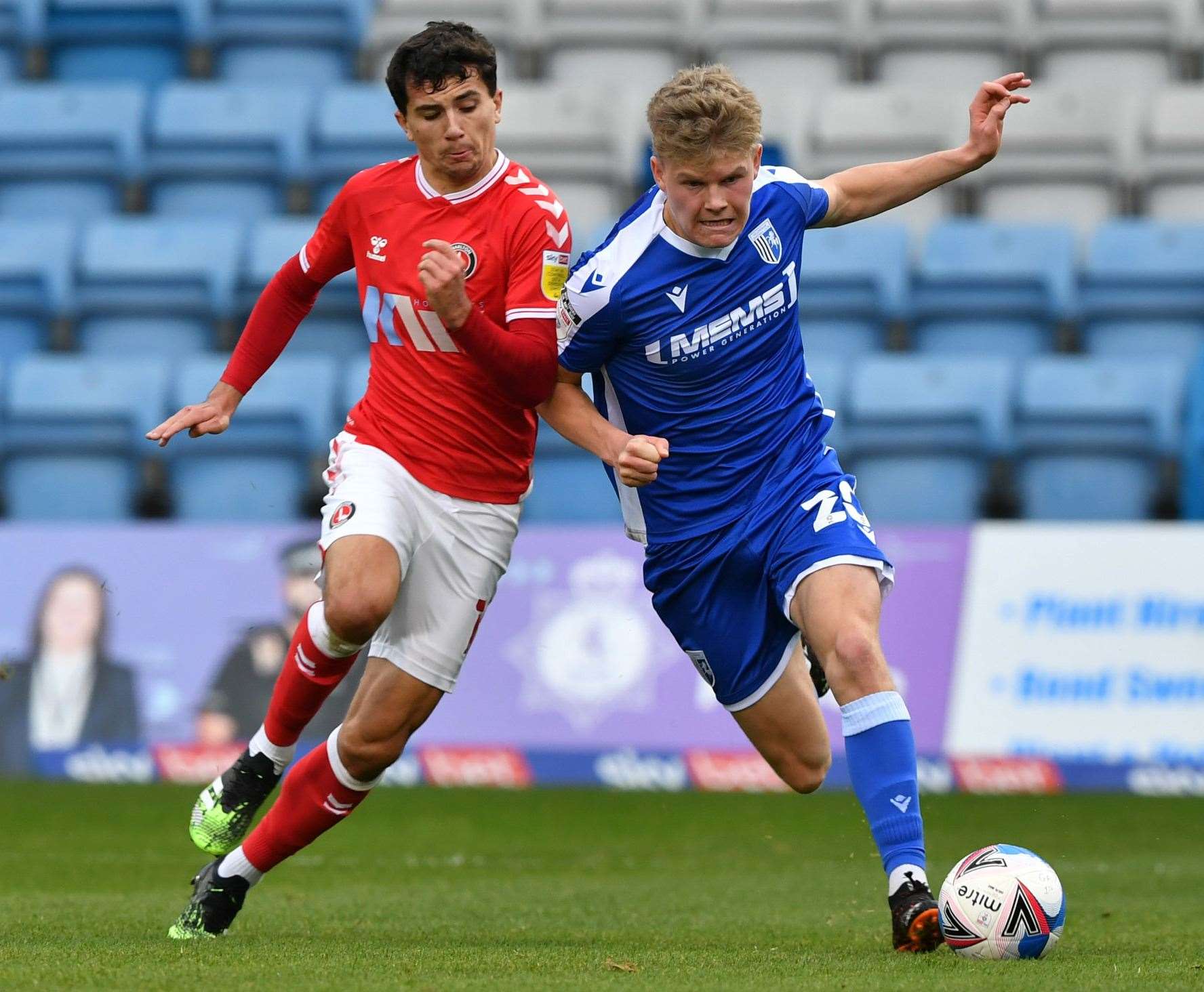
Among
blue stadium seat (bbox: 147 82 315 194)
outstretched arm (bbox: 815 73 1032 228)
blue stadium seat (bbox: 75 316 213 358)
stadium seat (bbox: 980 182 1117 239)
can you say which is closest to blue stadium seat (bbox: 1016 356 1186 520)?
stadium seat (bbox: 980 182 1117 239)

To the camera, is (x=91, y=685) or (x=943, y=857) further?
(x=91, y=685)

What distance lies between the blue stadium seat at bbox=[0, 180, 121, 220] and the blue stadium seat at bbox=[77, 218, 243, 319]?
104cm

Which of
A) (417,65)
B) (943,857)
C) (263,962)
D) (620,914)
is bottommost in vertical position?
(943,857)

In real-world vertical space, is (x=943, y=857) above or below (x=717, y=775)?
above

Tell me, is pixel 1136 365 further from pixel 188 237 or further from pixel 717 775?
pixel 188 237

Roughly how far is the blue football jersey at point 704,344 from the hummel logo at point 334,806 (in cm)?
122

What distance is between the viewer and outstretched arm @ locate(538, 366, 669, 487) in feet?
15.8

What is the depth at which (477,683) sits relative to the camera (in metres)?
10.5

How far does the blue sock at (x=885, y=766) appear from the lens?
4.87 meters

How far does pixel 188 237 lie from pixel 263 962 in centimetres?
865

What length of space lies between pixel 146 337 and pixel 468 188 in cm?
738

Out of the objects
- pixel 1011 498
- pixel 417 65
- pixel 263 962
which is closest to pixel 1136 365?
pixel 1011 498

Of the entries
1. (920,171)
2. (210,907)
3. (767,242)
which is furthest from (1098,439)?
(210,907)

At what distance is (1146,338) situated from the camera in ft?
40.3
